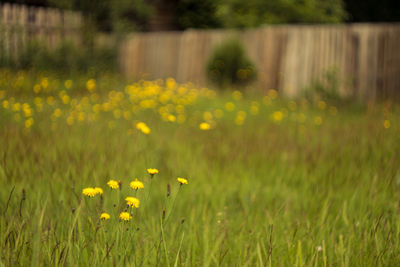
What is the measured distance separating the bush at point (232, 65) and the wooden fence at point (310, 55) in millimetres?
293

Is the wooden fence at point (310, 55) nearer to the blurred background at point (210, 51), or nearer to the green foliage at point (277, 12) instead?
the blurred background at point (210, 51)

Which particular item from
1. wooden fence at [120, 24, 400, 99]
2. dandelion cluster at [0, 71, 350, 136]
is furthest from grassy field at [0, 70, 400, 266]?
wooden fence at [120, 24, 400, 99]

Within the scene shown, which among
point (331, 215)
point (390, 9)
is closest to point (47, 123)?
point (331, 215)

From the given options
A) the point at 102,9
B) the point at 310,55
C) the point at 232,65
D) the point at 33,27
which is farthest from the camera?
the point at 102,9

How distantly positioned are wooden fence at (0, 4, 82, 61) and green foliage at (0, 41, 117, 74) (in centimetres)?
20

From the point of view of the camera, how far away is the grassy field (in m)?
1.30

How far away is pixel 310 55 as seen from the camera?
317 inches

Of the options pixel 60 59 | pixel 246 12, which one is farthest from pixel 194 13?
pixel 60 59

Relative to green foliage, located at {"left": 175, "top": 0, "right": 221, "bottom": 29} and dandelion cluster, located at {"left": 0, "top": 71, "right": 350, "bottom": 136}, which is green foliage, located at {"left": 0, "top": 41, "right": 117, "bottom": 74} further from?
green foliage, located at {"left": 175, "top": 0, "right": 221, "bottom": 29}

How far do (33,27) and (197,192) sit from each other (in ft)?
31.7

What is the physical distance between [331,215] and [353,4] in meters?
23.4

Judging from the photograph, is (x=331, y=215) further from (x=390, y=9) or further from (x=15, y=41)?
(x=390, y=9)

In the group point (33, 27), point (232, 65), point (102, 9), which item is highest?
point (102, 9)

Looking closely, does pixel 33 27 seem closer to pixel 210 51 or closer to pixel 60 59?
pixel 60 59
